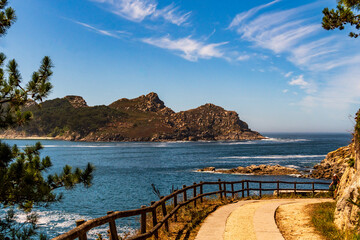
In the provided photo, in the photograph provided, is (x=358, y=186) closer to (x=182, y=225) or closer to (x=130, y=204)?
(x=182, y=225)

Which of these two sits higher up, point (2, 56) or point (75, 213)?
point (2, 56)

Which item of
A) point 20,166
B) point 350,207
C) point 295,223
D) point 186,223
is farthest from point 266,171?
point 20,166

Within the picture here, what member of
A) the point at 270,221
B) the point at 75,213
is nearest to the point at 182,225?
the point at 270,221

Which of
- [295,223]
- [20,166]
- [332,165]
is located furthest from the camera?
[332,165]

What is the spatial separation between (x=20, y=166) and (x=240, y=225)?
918 centimetres

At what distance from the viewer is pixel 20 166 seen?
1003 cm

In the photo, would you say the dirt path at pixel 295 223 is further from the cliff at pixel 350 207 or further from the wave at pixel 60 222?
the wave at pixel 60 222

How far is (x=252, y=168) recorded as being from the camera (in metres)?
60.8

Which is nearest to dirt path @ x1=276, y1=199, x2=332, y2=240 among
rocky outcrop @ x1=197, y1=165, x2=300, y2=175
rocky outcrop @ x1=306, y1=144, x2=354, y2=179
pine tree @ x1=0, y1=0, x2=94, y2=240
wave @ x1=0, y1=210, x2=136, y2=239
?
pine tree @ x1=0, y1=0, x2=94, y2=240

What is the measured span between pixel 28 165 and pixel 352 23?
52.8ft

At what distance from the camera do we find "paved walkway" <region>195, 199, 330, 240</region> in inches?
428

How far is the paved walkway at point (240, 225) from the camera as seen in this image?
10.9 m

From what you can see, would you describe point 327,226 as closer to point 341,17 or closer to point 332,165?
point 341,17

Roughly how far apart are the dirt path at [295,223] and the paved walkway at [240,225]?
352 millimetres
